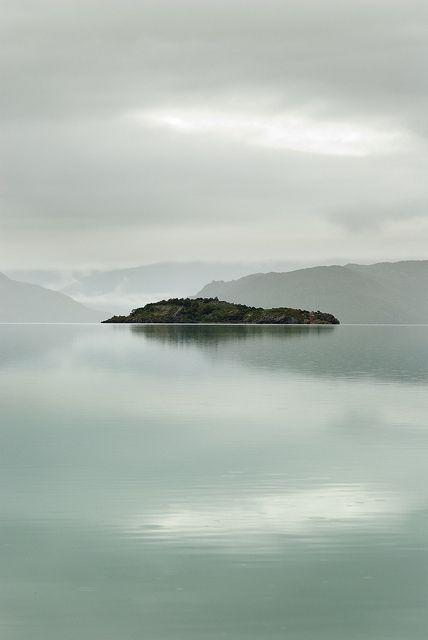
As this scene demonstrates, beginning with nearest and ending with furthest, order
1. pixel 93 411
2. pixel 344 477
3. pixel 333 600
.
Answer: pixel 333 600, pixel 344 477, pixel 93 411

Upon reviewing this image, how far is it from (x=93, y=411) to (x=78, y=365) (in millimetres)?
49226

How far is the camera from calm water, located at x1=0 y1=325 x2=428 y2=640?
50.5 feet

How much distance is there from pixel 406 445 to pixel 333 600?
2112cm

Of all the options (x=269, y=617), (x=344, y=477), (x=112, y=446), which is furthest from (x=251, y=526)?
(x=112, y=446)

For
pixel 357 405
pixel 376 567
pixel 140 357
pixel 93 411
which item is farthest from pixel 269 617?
pixel 140 357

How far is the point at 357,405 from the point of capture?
2104 inches

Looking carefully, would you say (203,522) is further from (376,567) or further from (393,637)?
(393,637)

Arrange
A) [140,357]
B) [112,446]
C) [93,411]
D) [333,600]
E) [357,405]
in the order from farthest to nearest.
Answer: [140,357]
[357,405]
[93,411]
[112,446]
[333,600]

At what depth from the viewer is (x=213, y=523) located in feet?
71.2

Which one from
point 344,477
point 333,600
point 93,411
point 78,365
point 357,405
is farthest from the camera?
point 78,365

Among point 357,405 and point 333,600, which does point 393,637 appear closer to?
point 333,600

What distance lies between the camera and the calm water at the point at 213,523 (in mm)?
15398

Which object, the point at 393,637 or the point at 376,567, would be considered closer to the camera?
the point at 393,637

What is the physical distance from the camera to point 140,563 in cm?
1812
